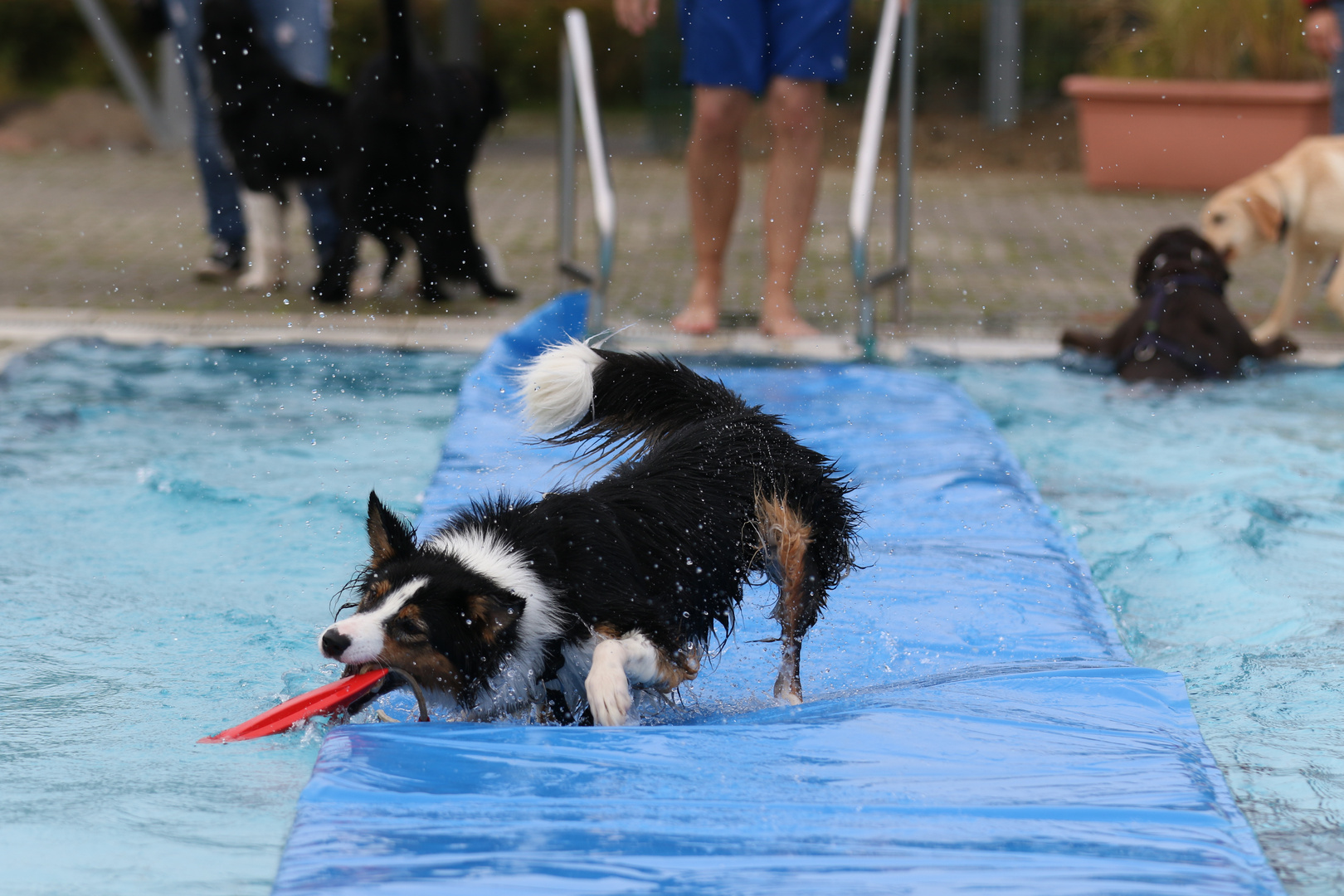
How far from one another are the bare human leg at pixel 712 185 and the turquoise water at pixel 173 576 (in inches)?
46.1

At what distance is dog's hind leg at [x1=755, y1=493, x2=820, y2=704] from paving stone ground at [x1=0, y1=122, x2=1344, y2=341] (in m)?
3.98

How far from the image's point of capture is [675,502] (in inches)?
115

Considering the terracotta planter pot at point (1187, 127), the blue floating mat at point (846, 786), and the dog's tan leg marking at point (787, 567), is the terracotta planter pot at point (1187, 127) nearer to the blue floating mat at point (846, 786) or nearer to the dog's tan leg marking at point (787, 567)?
the blue floating mat at point (846, 786)

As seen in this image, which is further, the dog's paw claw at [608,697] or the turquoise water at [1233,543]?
the turquoise water at [1233,543]

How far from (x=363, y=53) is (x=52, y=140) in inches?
207

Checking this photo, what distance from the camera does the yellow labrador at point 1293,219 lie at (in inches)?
254

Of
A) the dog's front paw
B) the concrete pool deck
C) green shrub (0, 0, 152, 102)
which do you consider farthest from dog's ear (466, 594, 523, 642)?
green shrub (0, 0, 152, 102)

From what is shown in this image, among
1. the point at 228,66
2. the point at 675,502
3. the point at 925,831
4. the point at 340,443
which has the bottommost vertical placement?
the point at 340,443

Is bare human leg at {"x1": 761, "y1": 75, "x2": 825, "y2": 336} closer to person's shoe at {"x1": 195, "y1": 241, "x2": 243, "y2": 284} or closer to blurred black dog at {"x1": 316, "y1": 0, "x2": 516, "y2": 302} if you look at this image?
blurred black dog at {"x1": 316, "y1": 0, "x2": 516, "y2": 302}

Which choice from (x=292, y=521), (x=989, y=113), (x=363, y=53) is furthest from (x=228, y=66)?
(x=363, y=53)

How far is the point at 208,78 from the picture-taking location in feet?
24.3

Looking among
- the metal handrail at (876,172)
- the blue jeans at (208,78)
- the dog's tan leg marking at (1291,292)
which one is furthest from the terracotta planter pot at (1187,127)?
the blue jeans at (208,78)

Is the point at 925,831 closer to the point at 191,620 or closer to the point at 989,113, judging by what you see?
the point at 191,620

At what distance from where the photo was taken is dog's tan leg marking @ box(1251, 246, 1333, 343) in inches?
267
